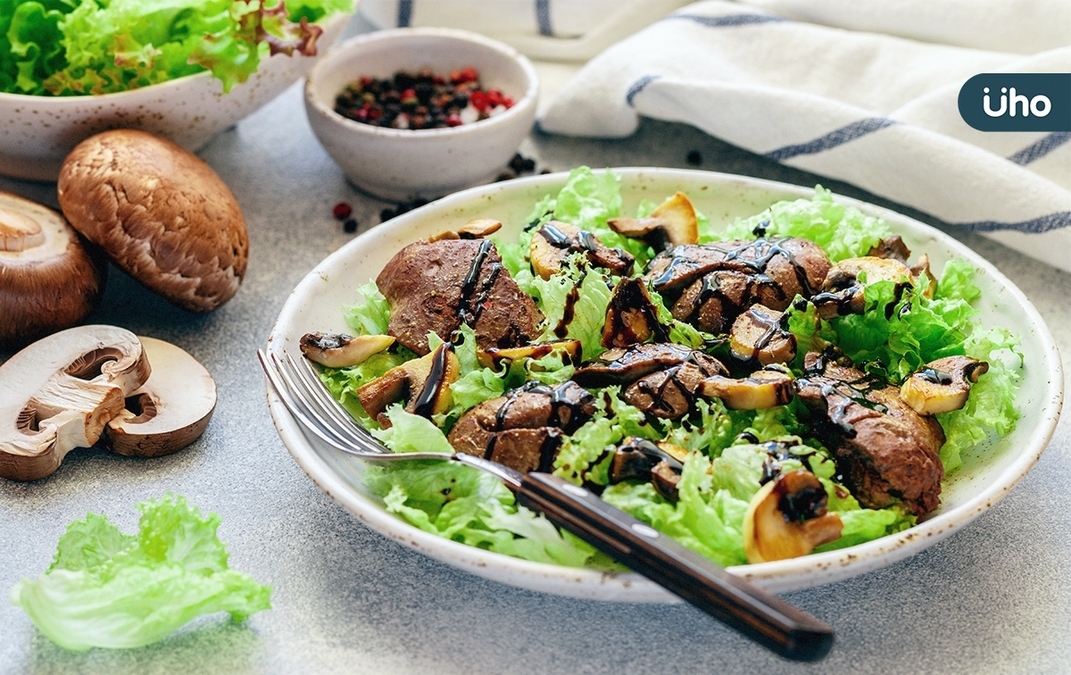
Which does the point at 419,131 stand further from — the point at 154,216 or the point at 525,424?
the point at 525,424

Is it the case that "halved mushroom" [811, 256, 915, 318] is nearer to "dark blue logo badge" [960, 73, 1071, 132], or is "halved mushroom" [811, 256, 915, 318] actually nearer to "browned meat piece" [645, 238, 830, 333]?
"browned meat piece" [645, 238, 830, 333]

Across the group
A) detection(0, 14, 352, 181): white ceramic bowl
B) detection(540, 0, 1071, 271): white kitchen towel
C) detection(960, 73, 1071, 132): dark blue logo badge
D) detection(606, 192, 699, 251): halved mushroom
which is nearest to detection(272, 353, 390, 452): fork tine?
detection(606, 192, 699, 251): halved mushroom

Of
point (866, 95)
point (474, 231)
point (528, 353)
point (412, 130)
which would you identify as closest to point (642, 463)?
point (528, 353)

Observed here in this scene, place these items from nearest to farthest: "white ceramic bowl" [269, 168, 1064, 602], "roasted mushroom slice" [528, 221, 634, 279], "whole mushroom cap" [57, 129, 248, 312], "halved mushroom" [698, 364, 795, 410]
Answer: "white ceramic bowl" [269, 168, 1064, 602] → "halved mushroom" [698, 364, 795, 410] → "roasted mushroom slice" [528, 221, 634, 279] → "whole mushroom cap" [57, 129, 248, 312]

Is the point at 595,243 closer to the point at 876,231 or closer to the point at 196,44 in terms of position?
the point at 876,231

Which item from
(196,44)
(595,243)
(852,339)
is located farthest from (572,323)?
(196,44)

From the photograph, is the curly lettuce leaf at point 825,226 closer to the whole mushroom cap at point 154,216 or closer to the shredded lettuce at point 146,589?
the whole mushroom cap at point 154,216
